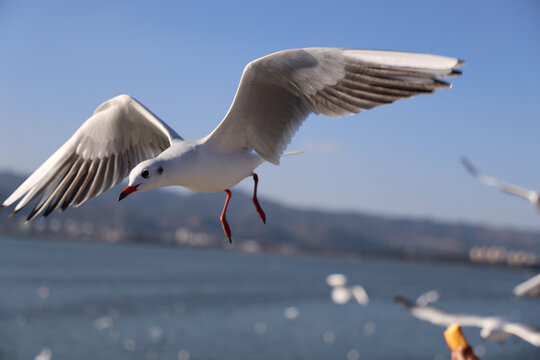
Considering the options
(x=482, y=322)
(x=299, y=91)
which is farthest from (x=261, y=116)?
(x=482, y=322)

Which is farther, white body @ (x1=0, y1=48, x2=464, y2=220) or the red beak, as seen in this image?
white body @ (x1=0, y1=48, x2=464, y2=220)

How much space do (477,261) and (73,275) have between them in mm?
70497

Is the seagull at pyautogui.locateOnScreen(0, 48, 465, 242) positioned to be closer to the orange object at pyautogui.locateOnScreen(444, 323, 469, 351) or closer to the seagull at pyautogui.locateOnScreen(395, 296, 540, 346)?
the orange object at pyautogui.locateOnScreen(444, 323, 469, 351)

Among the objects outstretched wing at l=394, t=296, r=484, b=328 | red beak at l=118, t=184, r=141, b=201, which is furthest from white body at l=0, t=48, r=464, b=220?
outstretched wing at l=394, t=296, r=484, b=328

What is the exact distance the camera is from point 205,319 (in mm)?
39750

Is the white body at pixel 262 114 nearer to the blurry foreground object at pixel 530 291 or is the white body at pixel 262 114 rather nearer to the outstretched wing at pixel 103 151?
the outstretched wing at pixel 103 151

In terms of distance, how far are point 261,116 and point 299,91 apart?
0.16 m

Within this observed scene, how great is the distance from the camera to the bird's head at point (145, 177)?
1.73 m

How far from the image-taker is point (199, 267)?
80250 millimetres

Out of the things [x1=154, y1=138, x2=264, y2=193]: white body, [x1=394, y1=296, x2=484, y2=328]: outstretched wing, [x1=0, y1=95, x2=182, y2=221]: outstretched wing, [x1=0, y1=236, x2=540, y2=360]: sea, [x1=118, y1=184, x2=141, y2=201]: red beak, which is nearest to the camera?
[x1=118, y1=184, x2=141, y2=201]: red beak

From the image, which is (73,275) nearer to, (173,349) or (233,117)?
(173,349)

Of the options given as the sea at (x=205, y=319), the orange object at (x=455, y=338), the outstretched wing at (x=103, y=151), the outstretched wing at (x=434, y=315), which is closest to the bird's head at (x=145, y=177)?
the outstretched wing at (x=103, y=151)

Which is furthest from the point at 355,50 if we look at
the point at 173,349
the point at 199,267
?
the point at 199,267

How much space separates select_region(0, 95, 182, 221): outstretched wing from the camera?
2680mm
